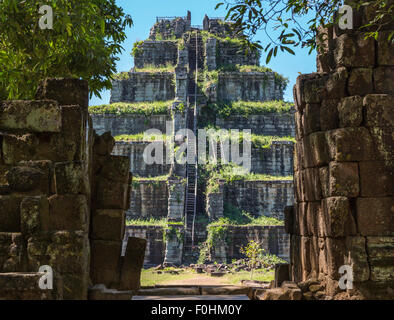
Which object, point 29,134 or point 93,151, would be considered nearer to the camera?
point 29,134

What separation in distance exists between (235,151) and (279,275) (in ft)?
69.8

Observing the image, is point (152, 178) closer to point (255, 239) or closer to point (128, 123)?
point (128, 123)

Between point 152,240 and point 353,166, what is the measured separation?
1958 cm

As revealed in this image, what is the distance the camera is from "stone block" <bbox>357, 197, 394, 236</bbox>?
7617 mm

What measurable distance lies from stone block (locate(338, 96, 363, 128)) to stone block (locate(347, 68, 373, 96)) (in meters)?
0.27

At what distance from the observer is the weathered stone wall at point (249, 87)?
3534cm

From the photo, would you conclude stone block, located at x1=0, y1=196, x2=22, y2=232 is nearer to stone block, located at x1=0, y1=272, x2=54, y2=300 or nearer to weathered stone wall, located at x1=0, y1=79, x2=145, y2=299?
weathered stone wall, located at x1=0, y1=79, x2=145, y2=299

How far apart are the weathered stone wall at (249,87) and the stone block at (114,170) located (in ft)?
91.7

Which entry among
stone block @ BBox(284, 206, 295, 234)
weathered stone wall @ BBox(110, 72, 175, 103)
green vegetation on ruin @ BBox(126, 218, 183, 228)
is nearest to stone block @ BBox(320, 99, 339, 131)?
stone block @ BBox(284, 206, 295, 234)

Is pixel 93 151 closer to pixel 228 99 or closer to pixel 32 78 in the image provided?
pixel 32 78

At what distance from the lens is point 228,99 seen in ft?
117

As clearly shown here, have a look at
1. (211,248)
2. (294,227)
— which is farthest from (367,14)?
(211,248)

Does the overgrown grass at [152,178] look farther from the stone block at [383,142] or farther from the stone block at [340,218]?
the stone block at [383,142]

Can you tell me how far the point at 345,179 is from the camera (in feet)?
25.3
